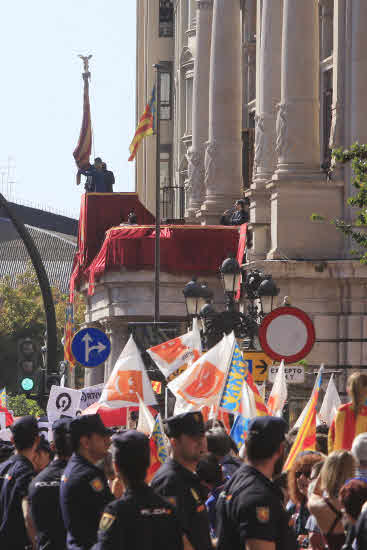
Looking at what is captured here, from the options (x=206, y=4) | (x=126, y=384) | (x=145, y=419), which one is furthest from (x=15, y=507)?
(x=206, y=4)

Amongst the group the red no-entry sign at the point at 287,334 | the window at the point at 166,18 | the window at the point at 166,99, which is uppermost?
the window at the point at 166,18

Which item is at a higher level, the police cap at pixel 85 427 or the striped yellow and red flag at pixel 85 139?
the striped yellow and red flag at pixel 85 139

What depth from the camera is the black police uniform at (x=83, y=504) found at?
970 cm

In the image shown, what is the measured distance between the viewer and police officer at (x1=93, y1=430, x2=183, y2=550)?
8047 millimetres

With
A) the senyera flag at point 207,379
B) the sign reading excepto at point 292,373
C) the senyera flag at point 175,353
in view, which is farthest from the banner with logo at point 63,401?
the senyera flag at point 207,379

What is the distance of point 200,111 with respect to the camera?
1913 inches

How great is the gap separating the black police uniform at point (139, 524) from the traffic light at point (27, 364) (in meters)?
24.7

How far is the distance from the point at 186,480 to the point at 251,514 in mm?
913

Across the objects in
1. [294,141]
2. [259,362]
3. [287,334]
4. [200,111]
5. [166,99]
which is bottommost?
[259,362]

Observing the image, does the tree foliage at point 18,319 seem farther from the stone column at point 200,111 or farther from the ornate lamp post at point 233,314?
the ornate lamp post at point 233,314

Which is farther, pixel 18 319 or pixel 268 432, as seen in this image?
pixel 18 319

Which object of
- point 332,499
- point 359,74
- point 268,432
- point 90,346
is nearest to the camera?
point 268,432

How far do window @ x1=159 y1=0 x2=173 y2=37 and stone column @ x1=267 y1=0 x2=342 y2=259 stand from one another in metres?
30.0

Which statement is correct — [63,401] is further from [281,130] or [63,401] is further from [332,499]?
[332,499]
